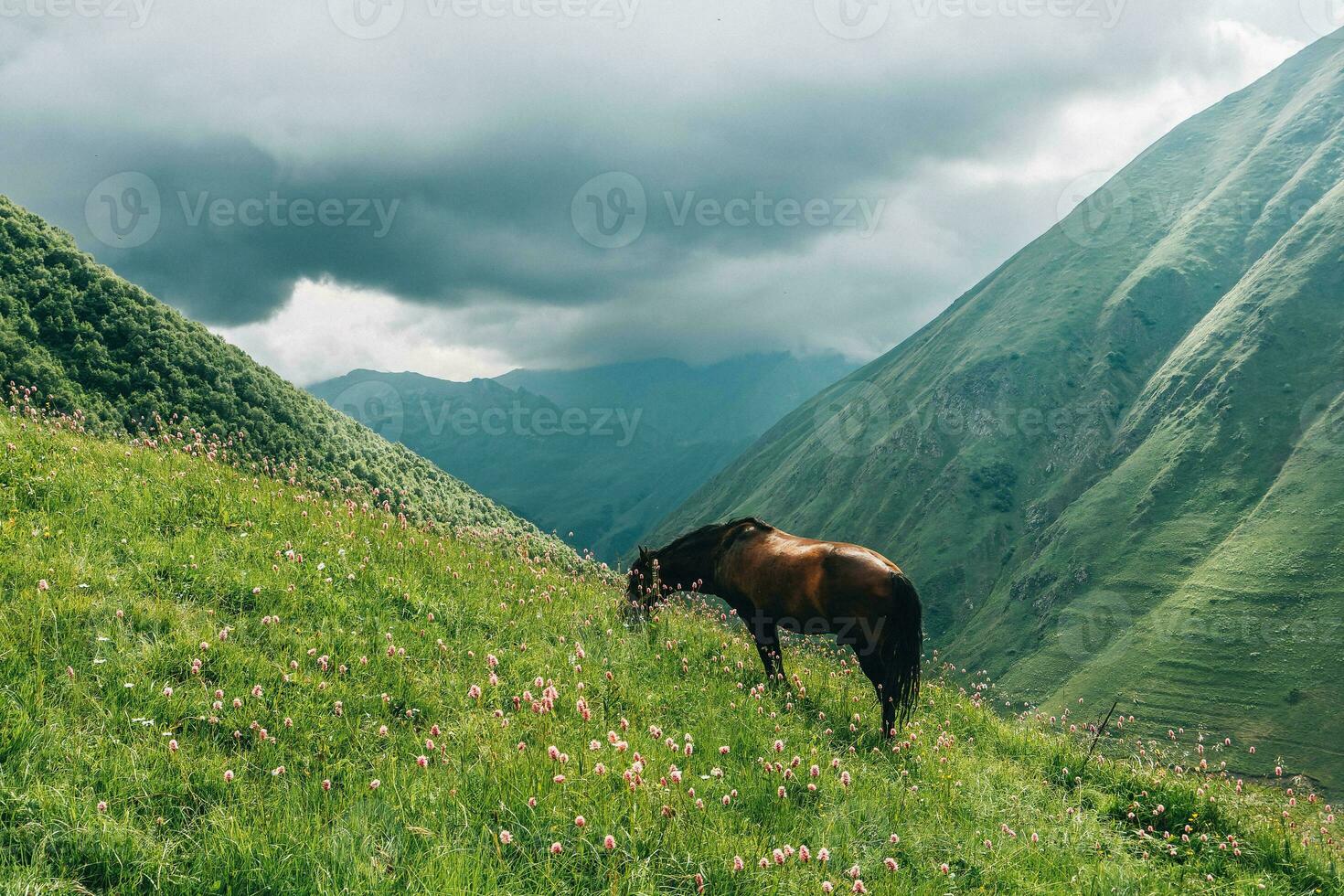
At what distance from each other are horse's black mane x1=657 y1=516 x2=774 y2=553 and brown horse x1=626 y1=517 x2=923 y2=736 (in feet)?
0.15

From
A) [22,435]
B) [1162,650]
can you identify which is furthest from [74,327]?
[1162,650]

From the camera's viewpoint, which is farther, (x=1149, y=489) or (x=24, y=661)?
(x=1149, y=489)

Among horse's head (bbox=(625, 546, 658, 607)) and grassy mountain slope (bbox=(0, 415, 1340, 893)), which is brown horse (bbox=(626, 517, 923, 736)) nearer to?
horse's head (bbox=(625, 546, 658, 607))

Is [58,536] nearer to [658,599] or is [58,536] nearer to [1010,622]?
[658,599]

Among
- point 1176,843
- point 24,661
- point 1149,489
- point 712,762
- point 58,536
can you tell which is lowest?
point 1149,489

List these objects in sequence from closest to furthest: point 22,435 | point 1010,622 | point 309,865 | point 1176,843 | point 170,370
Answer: point 309,865, point 1176,843, point 22,435, point 170,370, point 1010,622

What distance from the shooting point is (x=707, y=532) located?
14.4 m

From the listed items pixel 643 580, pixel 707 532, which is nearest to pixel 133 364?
pixel 643 580

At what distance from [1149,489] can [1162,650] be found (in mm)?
69607

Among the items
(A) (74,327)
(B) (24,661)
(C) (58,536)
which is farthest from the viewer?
(A) (74,327)

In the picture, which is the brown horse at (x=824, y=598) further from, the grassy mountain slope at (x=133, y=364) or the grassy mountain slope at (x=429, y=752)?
the grassy mountain slope at (x=133, y=364)

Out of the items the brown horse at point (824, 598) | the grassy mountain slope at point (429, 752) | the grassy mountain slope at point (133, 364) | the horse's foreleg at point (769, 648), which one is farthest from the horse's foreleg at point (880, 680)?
the grassy mountain slope at point (133, 364)

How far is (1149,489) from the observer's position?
193875 mm

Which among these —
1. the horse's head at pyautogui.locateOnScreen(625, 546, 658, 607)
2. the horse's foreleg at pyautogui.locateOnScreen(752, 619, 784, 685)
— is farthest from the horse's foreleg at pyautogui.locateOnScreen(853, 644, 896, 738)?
the horse's head at pyautogui.locateOnScreen(625, 546, 658, 607)
